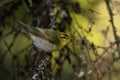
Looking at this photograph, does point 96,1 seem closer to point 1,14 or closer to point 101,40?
point 101,40

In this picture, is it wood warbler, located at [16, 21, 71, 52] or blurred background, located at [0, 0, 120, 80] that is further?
blurred background, located at [0, 0, 120, 80]

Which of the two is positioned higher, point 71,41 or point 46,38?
point 46,38

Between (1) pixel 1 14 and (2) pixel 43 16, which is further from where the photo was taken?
(1) pixel 1 14

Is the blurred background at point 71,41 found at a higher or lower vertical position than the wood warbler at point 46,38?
lower

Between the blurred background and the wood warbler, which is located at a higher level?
Result: the wood warbler

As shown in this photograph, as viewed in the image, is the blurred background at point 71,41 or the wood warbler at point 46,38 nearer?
the wood warbler at point 46,38

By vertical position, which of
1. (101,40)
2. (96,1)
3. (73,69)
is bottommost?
(73,69)

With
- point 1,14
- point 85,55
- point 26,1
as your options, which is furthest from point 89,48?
point 1,14

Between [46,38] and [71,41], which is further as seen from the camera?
[71,41]
